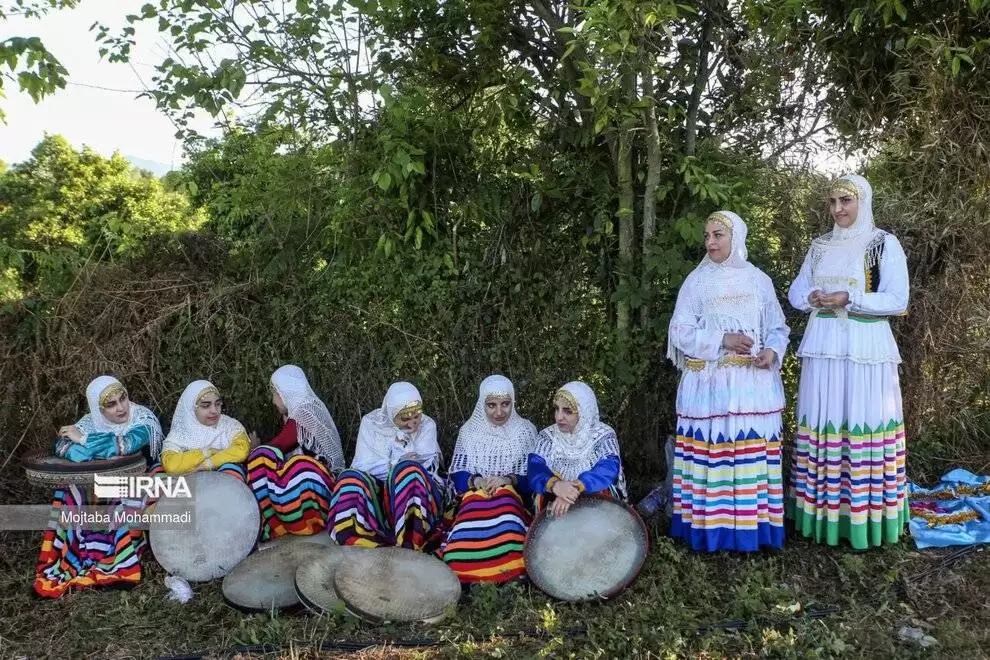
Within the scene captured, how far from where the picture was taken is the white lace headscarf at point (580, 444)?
400 cm

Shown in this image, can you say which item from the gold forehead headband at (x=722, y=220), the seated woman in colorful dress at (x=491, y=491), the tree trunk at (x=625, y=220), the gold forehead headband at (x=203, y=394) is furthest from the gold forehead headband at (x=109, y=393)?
the gold forehead headband at (x=722, y=220)

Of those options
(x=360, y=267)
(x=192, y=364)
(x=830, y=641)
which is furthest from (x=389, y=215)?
(x=830, y=641)

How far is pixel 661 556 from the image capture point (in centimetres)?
397

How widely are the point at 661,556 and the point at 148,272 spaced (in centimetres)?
380

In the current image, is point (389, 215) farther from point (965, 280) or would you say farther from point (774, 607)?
point (965, 280)

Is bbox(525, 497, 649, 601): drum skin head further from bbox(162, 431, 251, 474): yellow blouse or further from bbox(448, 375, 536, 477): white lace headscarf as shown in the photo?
bbox(162, 431, 251, 474): yellow blouse

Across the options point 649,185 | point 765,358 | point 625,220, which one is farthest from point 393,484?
point 649,185

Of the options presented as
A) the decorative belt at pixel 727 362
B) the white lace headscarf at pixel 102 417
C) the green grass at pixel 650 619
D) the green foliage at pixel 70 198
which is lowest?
the green grass at pixel 650 619

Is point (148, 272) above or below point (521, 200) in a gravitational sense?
below

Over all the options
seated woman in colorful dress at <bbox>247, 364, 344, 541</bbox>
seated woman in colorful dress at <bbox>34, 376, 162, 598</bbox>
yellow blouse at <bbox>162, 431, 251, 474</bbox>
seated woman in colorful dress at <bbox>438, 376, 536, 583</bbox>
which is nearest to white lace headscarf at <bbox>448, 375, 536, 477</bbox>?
seated woman in colorful dress at <bbox>438, 376, 536, 583</bbox>

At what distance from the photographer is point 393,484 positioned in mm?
4082

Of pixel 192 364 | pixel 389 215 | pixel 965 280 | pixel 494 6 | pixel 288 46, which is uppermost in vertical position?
pixel 494 6

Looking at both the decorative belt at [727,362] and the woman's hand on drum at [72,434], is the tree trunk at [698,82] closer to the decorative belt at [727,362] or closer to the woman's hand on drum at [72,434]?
the decorative belt at [727,362]

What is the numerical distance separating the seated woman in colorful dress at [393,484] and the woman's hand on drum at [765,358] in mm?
1744
